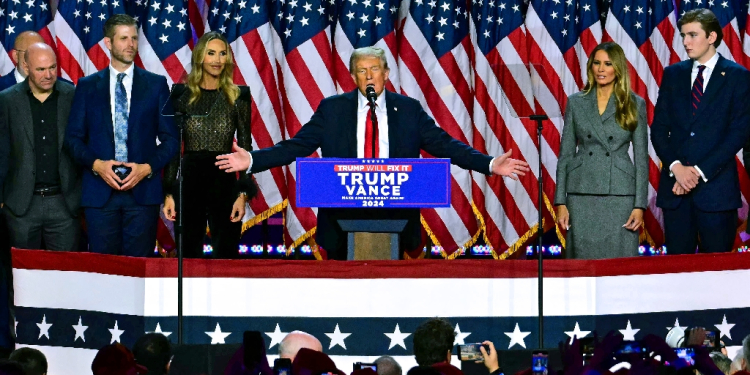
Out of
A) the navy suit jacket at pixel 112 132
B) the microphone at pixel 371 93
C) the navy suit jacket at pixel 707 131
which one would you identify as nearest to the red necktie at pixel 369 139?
the microphone at pixel 371 93

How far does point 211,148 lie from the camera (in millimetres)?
6332

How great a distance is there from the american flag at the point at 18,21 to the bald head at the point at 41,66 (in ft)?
5.68

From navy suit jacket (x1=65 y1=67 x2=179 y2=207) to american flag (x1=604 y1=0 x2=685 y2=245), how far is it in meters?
3.46

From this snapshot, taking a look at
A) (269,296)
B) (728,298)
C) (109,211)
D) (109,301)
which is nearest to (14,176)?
(109,211)

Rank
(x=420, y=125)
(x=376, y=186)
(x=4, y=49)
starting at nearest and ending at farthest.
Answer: (x=376, y=186) < (x=420, y=125) < (x=4, y=49)

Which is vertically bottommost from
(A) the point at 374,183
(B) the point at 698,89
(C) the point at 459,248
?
(C) the point at 459,248

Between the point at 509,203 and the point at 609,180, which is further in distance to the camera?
the point at 509,203

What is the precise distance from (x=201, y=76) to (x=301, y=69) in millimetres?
2006

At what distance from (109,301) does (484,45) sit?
12.3 feet

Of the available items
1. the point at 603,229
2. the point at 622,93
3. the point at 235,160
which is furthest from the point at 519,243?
the point at 235,160

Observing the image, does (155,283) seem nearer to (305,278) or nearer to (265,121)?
(305,278)

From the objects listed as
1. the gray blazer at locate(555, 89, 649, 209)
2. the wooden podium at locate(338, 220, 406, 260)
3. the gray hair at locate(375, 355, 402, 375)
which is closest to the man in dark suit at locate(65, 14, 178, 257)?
the wooden podium at locate(338, 220, 406, 260)

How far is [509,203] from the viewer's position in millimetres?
8453

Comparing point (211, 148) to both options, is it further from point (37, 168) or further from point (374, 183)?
point (374, 183)
